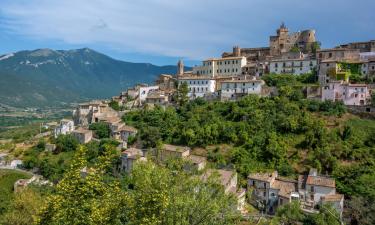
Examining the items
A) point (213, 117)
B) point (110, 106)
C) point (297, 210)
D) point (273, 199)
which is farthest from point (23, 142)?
point (297, 210)

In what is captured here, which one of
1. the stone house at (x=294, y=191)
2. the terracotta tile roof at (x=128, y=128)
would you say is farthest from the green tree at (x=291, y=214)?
the terracotta tile roof at (x=128, y=128)

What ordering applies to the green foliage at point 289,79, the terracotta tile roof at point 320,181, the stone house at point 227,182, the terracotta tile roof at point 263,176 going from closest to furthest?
the stone house at point 227,182 → the terracotta tile roof at point 320,181 → the terracotta tile roof at point 263,176 → the green foliage at point 289,79

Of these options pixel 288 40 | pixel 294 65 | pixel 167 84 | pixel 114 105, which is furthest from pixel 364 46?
pixel 114 105

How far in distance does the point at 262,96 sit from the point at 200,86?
12.8 m

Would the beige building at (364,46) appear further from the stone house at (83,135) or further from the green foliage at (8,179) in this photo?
the green foliage at (8,179)

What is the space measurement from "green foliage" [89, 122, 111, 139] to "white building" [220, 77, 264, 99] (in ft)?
63.5

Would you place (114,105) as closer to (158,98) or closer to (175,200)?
(158,98)

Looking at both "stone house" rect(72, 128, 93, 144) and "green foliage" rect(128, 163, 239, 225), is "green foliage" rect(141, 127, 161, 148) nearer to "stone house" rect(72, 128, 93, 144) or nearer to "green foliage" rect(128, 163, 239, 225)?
"stone house" rect(72, 128, 93, 144)

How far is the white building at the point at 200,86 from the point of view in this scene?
62188mm

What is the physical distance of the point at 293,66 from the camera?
60594mm

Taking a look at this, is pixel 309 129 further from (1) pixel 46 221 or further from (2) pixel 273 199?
(1) pixel 46 221

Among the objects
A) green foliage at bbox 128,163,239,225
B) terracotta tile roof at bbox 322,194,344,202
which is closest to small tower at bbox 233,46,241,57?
terracotta tile roof at bbox 322,194,344,202

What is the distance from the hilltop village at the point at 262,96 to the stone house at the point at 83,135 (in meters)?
0.15

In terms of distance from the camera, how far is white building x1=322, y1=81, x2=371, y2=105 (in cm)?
4747
